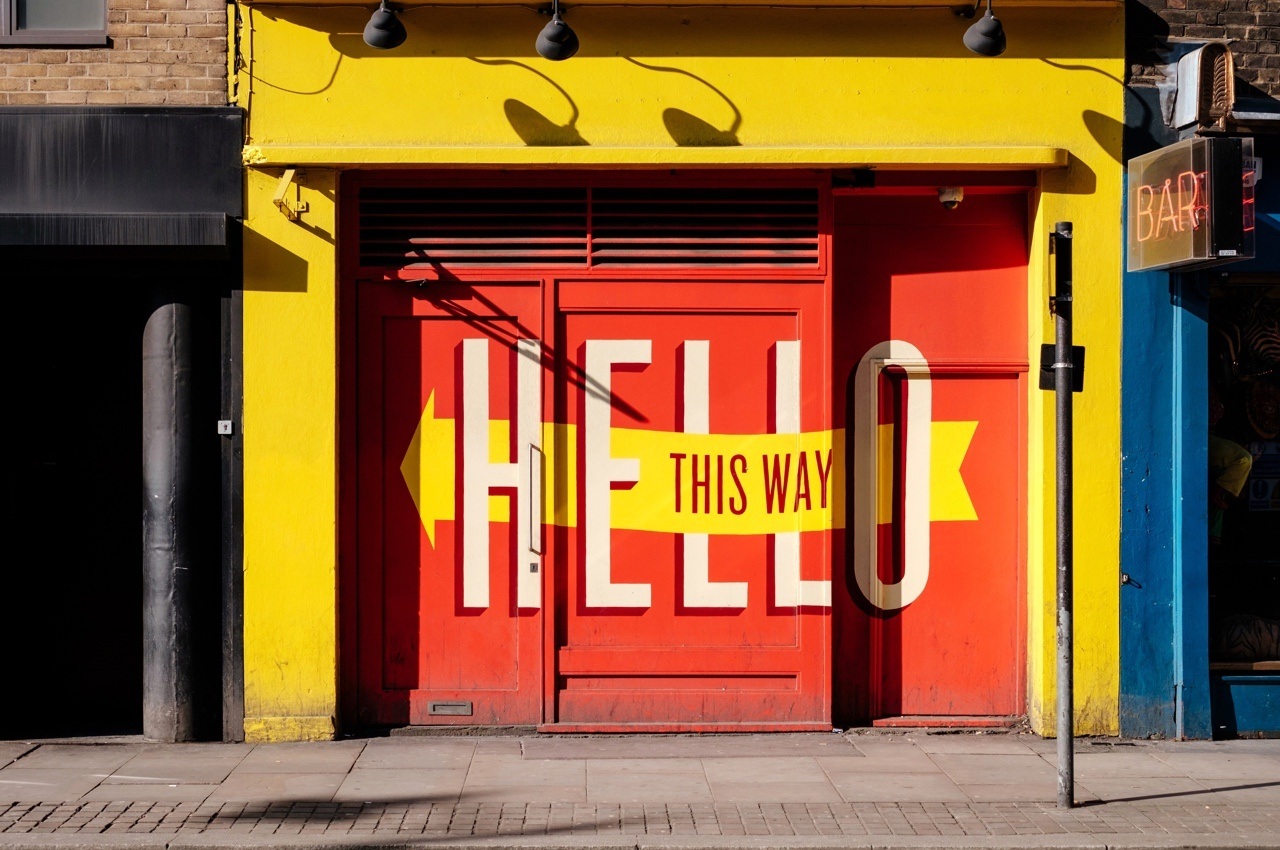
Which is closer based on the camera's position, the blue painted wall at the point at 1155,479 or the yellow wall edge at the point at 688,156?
the yellow wall edge at the point at 688,156

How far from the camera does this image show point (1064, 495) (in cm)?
712

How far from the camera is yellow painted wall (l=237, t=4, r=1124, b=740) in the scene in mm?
8648

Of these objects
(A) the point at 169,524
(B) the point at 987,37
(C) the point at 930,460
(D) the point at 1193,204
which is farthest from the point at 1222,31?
(A) the point at 169,524

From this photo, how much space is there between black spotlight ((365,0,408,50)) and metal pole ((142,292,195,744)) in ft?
6.79

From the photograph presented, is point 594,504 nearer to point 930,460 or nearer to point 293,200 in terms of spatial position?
point 930,460

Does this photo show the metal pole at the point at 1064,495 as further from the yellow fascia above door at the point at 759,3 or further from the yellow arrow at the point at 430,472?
the yellow arrow at the point at 430,472

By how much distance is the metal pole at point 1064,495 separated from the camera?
7051 mm

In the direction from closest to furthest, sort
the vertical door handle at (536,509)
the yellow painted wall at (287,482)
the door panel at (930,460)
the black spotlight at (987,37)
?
the black spotlight at (987,37) < the yellow painted wall at (287,482) < the vertical door handle at (536,509) < the door panel at (930,460)

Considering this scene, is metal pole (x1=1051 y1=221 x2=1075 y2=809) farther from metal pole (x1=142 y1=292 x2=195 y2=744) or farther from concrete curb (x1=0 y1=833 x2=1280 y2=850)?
metal pole (x1=142 y1=292 x2=195 y2=744)

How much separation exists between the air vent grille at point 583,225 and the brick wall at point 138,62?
1311 mm

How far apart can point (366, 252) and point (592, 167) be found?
5.23ft

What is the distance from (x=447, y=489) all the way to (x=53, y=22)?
394cm

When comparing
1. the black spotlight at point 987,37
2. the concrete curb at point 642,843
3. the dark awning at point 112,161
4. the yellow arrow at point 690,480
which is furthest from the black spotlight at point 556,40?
the concrete curb at point 642,843

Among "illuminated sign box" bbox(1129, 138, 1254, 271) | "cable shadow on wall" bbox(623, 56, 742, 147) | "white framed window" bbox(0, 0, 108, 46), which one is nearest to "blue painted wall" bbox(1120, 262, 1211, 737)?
"illuminated sign box" bbox(1129, 138, 1254, 271)
